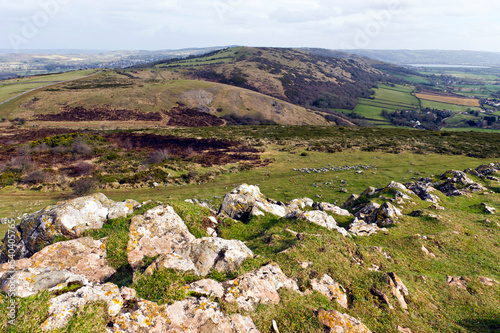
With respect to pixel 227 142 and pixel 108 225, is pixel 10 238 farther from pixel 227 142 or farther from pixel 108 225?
pixel 227 142

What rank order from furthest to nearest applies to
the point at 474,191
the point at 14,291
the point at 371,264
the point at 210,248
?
the point at 474,191
the point at 371,264
the point at 210,248
the point at 14,291

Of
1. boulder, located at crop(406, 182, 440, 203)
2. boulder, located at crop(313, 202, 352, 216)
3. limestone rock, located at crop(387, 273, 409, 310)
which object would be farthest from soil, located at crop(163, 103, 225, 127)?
limestone rock, located at crop(387, 273, 409, 310)

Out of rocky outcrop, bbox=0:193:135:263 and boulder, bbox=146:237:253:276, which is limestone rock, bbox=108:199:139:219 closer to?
rocky outcrop, bbox=0:193:135:263

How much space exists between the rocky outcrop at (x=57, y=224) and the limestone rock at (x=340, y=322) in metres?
11.5

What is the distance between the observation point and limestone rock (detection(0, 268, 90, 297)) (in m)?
6.76

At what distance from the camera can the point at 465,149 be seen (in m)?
54.9

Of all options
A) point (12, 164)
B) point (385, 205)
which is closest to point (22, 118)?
point (12, 164)

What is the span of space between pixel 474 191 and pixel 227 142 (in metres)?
48.9

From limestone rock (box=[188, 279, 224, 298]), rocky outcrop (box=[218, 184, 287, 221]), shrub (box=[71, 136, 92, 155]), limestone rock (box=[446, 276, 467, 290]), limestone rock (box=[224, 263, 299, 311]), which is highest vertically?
limestone rock (box=[188, 279, 224, 298])

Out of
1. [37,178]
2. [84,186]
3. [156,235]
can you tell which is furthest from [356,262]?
[37,178]

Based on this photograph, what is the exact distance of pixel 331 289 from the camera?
9.18m

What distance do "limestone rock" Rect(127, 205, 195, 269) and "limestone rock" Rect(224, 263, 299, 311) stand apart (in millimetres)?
3258

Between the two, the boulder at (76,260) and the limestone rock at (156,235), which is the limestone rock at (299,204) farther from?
the boulder at (76,260)

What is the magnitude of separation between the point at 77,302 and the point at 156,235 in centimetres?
465
